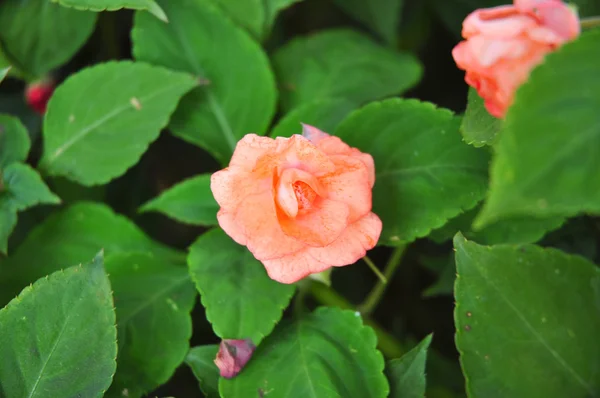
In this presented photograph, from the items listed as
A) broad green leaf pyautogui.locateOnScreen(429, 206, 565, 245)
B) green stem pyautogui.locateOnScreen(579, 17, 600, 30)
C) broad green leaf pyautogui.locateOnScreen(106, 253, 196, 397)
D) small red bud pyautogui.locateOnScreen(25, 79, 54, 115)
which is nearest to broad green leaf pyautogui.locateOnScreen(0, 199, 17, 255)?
broad green leaf pyautogui.locateOnScreen(106, 253, 196, 397)

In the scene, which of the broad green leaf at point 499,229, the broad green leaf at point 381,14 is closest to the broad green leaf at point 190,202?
the broad green leaf at point 499,229

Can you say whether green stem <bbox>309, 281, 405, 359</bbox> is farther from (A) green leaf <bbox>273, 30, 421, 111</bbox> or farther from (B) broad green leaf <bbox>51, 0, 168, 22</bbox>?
(B) broad green leaf <bbox>51, 0, 168, 22</bbox>

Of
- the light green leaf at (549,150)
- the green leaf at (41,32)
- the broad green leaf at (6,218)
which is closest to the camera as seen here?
→ the light green leaf at (549,150)

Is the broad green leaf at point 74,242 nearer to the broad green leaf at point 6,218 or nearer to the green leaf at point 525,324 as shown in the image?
the broad green leaf at point 6,218

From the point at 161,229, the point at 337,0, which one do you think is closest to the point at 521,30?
the point at 337,0

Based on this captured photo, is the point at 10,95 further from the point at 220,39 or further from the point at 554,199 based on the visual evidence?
the point at 554,199
